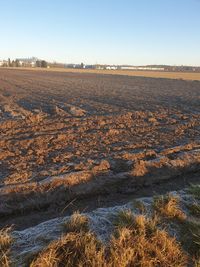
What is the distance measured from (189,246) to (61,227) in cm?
173

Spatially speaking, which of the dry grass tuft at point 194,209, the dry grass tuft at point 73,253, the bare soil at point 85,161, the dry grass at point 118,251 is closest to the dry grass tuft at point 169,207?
the dry grass tuft at point 194,209

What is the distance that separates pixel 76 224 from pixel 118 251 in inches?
35.1

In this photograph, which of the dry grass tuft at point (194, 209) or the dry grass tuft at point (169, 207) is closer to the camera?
the dry grass tuft at point (169, 207)

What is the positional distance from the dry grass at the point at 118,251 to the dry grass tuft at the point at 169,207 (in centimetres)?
71

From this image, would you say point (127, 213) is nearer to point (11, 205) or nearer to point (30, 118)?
point (11, 205)

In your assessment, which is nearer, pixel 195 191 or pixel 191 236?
pixel 191 236

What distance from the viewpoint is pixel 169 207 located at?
6070mm

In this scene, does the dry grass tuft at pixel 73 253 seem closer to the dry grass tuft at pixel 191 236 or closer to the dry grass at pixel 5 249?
the dry grass at pixel 5 249

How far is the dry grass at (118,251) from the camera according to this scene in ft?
15.0

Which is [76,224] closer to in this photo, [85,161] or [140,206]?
[140,206]

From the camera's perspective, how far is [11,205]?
702 centimetres

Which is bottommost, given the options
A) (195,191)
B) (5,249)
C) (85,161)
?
(85,161)

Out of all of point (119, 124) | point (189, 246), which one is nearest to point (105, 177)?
point (189, 246)

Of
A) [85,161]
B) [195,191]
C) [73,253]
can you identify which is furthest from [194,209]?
[85,161]
